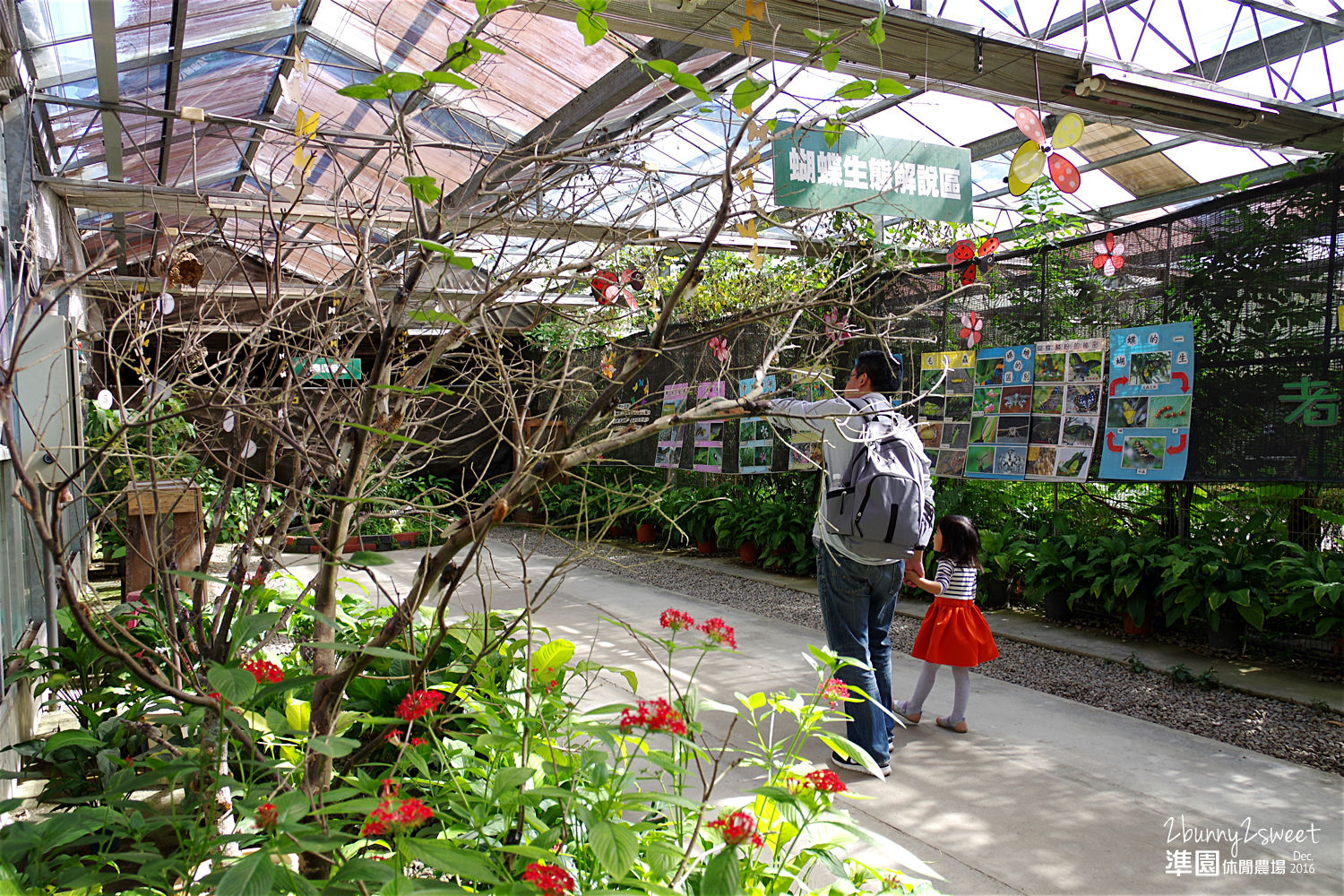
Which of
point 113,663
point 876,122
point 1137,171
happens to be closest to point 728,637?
point 113,663

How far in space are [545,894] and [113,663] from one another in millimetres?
2956

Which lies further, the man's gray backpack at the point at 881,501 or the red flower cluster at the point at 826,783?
the man's gray backpack at the point at 881,501

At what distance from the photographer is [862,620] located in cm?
339

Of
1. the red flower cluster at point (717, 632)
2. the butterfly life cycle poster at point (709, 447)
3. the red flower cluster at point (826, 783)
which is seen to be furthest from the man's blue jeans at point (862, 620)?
the butterfly life cycle poster at point (709, 447)

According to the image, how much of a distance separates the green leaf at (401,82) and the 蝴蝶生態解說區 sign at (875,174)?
11.6 ft

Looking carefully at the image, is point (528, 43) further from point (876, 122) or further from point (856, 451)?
point (856, 451)

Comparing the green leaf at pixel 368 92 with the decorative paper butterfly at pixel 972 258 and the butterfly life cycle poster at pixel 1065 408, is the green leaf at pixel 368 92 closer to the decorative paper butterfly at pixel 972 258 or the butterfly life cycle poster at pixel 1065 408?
the butterfly life cycle poster at pixel 1065 408

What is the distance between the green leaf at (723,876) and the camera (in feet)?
4.65

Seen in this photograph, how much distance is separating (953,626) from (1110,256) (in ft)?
11.2

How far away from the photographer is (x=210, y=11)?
5.70m

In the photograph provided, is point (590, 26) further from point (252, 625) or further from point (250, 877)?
point (250, 877)

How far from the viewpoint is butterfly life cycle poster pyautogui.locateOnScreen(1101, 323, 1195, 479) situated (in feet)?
17.6

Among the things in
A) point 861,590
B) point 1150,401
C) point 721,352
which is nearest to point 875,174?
point 1150,401

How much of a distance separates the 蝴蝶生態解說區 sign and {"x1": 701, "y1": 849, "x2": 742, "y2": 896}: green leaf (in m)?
3.72
